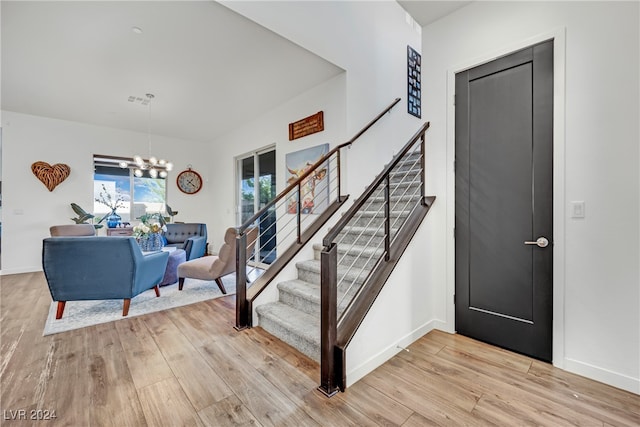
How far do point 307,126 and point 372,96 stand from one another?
1.10 m

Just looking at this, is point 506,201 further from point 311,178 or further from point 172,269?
point 172,269

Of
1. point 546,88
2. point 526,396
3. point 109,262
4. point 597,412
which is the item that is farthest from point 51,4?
point 597,412

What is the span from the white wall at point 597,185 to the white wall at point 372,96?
0.99 m

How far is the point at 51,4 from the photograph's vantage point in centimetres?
250

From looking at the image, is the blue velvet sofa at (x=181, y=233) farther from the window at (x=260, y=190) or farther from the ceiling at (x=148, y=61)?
the ceiling at (x=148, y=61)

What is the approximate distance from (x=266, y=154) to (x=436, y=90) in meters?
3.70

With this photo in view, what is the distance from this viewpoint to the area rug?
2812 millimetres

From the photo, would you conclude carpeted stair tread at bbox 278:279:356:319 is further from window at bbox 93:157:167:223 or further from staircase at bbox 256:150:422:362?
window at bbox 93:157:167:223

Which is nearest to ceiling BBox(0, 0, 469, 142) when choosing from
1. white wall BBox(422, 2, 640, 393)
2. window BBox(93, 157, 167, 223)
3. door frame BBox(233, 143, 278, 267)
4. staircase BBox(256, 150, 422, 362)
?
door frame BBox(233, 143, 278, 267)

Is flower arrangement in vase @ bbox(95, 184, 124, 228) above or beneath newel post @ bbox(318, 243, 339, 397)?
above

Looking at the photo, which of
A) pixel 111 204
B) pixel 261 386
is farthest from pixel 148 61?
pixel 111 204

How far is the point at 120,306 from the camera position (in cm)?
330

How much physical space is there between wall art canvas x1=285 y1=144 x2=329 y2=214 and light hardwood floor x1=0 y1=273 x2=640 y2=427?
7.15 ft

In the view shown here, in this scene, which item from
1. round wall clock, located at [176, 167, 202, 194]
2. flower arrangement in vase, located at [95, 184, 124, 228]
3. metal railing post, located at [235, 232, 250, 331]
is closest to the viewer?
metal railing post, located at [235, 232, 250, 331]
